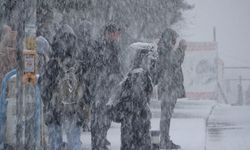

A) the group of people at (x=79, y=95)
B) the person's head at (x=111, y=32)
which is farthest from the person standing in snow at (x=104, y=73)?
the group of people at (x=79, y=95)

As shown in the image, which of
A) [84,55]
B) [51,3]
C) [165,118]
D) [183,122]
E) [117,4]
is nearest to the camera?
[84,55]

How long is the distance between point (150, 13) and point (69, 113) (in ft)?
52.2

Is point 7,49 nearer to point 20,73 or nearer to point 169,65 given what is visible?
point 20,73

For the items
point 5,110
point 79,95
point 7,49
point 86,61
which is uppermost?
point 7,49

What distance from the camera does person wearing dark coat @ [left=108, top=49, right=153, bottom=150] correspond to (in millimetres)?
7332

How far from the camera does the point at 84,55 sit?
27.1 feet

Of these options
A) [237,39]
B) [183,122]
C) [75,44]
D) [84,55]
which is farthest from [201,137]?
[237,39]

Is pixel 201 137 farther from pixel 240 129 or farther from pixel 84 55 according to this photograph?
pixel 84 55

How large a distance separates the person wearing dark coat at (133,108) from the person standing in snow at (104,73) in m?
1.44

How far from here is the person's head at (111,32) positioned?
8.76 metres

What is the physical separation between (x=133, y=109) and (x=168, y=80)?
2640mm

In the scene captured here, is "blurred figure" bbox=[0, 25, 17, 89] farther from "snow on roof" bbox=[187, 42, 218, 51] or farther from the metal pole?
"snow on roof" bbox=[187, 42, 218, 51]

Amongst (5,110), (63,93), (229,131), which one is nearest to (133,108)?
(63,93)

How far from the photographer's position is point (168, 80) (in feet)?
32.6
